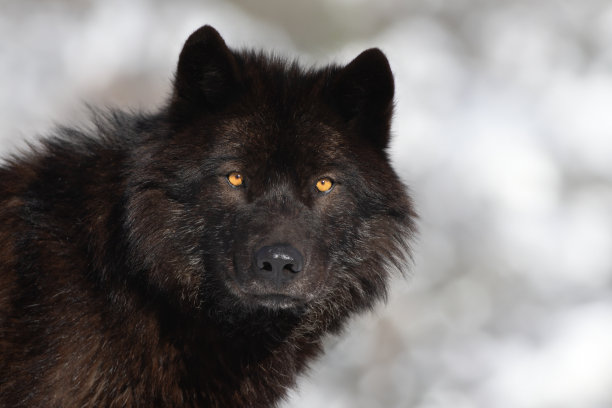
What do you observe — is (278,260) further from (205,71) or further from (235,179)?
(205,71)

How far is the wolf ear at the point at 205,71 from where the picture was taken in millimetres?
4129

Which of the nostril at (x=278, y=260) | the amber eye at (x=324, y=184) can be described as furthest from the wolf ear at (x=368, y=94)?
the nostril at (x=278, y=260)

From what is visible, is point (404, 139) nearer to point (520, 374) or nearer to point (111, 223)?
point (520, 374)

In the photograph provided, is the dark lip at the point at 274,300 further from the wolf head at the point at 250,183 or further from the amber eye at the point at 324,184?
the amber eye at the point at 324,184

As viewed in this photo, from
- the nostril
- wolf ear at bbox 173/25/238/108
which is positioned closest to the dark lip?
the nostril

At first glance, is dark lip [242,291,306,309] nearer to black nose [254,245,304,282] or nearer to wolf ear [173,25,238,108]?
black nose [254,245,304,282]

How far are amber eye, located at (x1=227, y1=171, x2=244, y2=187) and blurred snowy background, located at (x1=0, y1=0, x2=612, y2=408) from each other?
1.45 metres

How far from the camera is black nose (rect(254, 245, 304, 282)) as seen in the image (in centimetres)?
394

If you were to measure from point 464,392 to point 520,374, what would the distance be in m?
0.85

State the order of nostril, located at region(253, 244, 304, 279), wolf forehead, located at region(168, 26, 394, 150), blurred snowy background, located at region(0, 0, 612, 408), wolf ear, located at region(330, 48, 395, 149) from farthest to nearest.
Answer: blurred snowy background, located at region(0, 0, 612, 408), wolf ear, located at region(330, 48, 395, 149), wolf forehead, located at region(168, 26, 394, 150), nostril, located at region(253, 244, 304, 279)

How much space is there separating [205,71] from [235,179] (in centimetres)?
60

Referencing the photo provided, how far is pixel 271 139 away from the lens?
13.7ft

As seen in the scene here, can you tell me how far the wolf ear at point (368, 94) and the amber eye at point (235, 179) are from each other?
2.28 feet

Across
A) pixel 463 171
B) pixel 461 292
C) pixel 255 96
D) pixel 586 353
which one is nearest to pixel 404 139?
pixel 463 171
